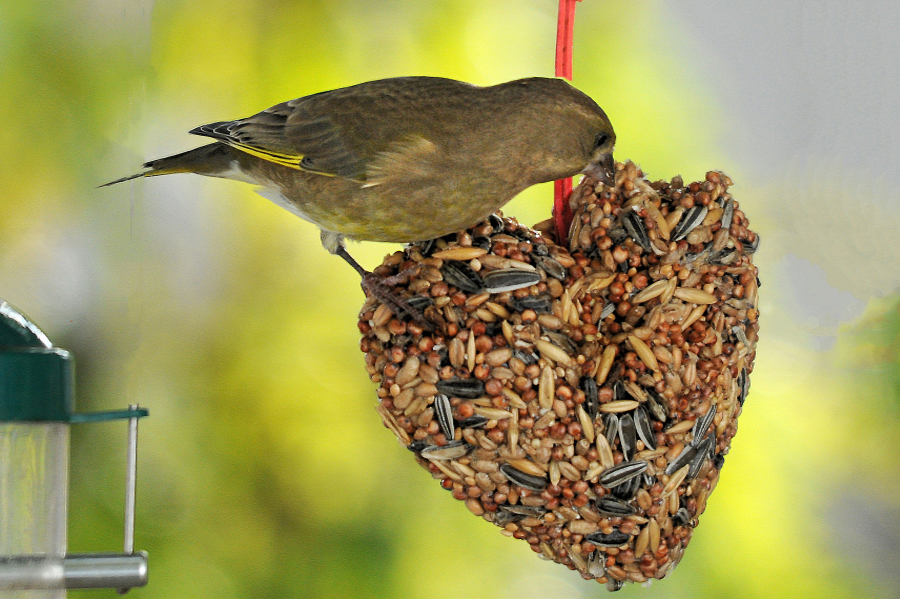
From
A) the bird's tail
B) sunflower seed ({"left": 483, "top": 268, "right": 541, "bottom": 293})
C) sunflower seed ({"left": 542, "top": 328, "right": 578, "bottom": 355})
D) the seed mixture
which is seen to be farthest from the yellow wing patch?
sunflower seed ({"left": 542, "top": 328, "right": 578, "bottom": 355})

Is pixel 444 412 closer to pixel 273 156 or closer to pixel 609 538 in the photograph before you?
pixel 609 538

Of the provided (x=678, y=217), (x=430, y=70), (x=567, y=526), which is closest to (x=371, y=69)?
(x=430, y=70)

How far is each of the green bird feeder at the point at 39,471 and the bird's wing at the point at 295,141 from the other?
1.28 feet

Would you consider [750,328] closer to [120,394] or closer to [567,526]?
[567,526]

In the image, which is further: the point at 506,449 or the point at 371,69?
the point at 371,69

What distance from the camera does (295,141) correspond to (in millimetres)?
1232

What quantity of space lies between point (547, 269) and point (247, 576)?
1.40 m

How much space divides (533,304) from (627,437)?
0.77 ft

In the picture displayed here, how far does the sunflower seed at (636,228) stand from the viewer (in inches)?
47.8

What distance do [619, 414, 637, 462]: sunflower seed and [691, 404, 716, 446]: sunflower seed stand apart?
101mm

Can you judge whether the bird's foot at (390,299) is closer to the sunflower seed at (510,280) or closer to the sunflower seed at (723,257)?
the sunflower seed at (510,280)

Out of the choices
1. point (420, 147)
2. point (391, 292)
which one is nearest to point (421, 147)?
point (420, 147)

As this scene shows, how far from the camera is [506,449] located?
3.92ft

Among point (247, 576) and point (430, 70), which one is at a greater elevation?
point (430, 70)
